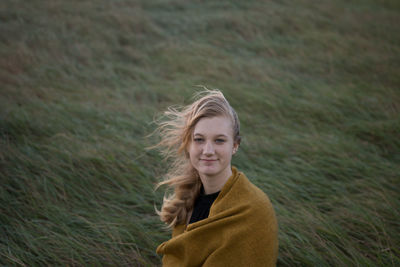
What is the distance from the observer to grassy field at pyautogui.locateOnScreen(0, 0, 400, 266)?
2.38m

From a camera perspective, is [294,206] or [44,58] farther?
[44,58]

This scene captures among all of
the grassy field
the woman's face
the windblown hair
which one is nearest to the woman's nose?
the woman's face

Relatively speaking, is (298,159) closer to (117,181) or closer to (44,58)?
(117,181)

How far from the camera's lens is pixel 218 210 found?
62.0 inches

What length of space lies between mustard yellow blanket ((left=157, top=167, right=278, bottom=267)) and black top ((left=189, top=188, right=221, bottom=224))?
0.19 metres

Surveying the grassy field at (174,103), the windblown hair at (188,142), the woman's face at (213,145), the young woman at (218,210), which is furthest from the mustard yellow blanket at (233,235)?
the grassy field at (174,103)

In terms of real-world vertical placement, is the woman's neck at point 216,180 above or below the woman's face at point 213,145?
below

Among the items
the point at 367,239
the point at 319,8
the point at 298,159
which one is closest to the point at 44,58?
the point at 298,159

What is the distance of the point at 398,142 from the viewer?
3.43m

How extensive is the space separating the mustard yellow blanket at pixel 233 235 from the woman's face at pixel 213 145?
0.11 m

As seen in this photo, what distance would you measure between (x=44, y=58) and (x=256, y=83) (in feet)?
14.1

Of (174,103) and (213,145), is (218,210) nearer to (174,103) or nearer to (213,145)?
(213,145)

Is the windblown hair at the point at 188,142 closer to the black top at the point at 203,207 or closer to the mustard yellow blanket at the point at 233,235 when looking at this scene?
the black top at the point at 203,207

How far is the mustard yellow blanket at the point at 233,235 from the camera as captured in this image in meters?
1.46
